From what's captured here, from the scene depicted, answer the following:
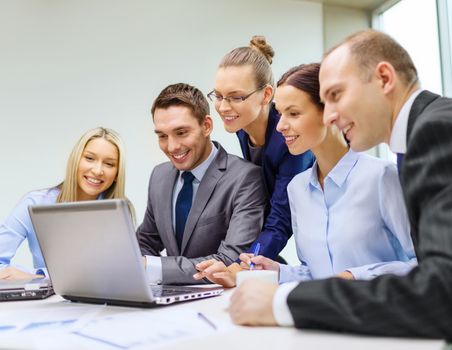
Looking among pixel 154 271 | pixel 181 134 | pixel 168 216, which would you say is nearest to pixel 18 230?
pixel 168 216

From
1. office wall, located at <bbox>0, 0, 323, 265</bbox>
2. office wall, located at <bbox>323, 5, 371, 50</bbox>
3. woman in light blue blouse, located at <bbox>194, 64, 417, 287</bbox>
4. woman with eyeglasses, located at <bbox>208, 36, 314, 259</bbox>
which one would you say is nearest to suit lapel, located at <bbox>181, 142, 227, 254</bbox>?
woman with eyeglasses, located at <bbox>208, 36, 314, 259</bbox>

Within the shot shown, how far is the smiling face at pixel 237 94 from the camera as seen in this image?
1.95m

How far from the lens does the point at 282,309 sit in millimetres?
806

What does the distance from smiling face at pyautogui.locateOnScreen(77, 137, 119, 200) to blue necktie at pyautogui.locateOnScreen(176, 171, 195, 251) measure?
1.85 ft

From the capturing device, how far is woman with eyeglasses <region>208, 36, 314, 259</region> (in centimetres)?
188

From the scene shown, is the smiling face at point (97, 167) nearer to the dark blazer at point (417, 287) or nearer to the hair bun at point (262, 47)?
the hair bun at point (262, 47)

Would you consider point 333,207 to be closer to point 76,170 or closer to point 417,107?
point 417,107

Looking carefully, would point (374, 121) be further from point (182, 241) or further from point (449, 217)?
point (182, 241)

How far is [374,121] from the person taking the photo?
1.10m

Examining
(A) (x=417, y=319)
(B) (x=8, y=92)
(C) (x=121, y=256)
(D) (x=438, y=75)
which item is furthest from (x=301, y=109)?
(B) (x=8, y=92)

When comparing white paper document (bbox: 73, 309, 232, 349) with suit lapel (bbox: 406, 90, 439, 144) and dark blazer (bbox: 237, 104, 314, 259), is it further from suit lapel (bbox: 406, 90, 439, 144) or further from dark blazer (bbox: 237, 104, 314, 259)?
dark blazer (bbox: 237, 104, 314, 259)

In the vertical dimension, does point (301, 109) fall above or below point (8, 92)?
below

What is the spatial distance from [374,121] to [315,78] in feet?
1.82

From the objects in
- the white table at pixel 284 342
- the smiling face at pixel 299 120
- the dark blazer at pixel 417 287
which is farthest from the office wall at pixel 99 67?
the dark blazer at pixel 417 287
